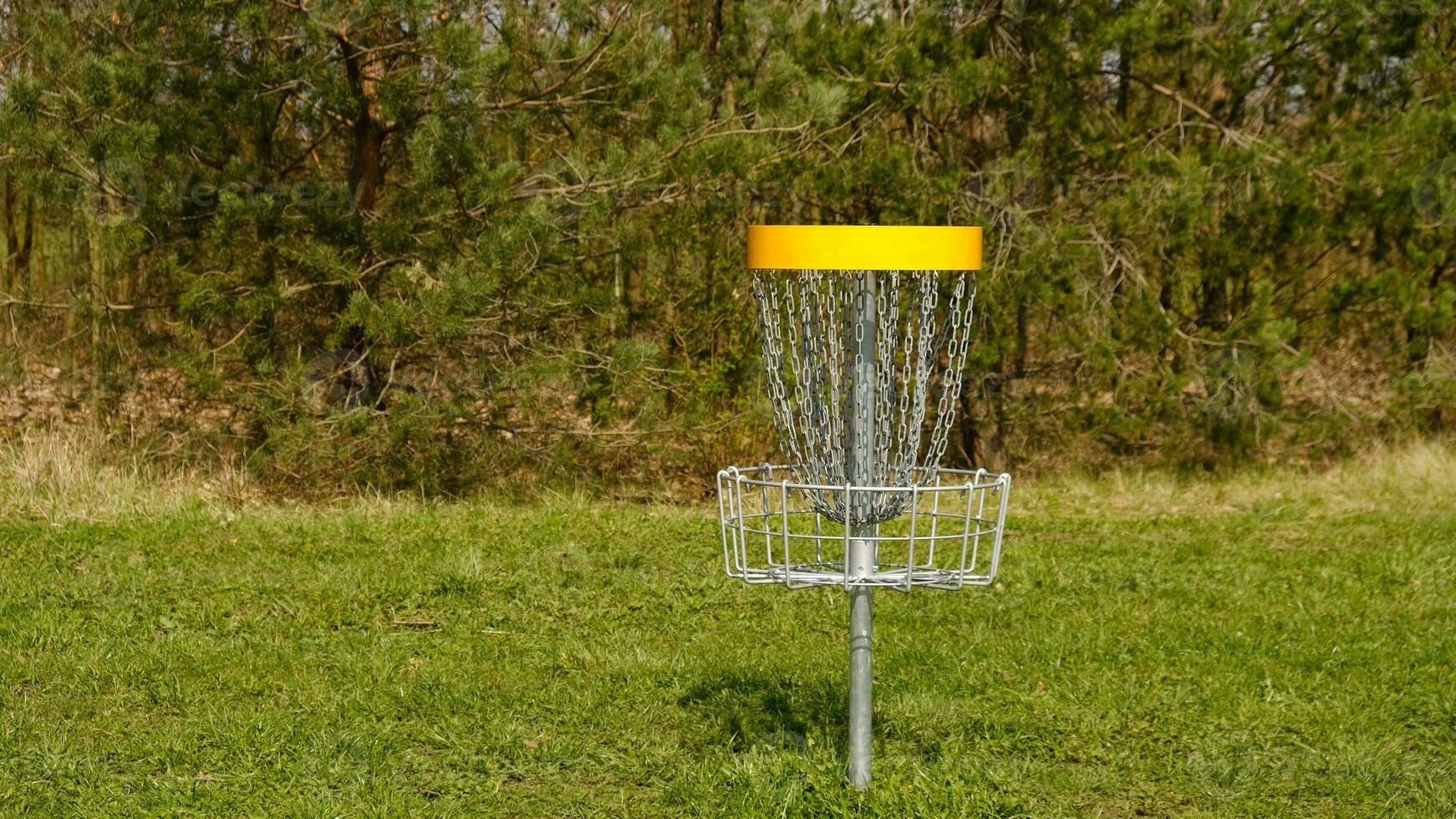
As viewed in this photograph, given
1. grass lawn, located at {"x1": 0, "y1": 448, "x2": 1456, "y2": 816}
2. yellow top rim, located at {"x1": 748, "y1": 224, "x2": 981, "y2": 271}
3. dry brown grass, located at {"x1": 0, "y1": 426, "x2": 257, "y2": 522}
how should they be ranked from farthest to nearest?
dry brown grass, located at {"x1": 0, "y1": 426, "x2": 257, "y2": 522}
grass lawn, located at {"x1": 0, "y1": 448, "x2": 1456, "y2": 816}
yellow top rim, located at {"x1": 748, "y1": 224, "x2": 981, "y2": 271}

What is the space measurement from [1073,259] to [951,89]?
1.28 meters

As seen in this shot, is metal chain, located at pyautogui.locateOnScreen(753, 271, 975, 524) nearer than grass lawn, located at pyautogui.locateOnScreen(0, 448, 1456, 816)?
Yes

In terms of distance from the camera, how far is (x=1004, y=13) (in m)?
8.98

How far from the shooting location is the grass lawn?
3750 mm

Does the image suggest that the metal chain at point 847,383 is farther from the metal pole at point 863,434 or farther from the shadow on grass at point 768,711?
the shadow on grass at point 768,711

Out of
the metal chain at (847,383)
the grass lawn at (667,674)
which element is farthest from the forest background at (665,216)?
the metal chain at (847,383)

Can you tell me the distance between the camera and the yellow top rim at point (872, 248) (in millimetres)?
2988

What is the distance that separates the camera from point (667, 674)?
15.4ft

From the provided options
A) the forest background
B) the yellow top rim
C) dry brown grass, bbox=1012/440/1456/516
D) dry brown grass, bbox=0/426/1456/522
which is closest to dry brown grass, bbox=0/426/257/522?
dry brown grass, bbox=0/426/1456/522

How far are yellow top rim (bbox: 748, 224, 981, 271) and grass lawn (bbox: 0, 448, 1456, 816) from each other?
1357 millimetres

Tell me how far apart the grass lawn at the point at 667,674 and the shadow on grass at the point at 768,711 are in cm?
1

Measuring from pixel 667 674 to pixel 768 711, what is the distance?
50 cm

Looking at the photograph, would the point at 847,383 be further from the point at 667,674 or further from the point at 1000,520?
the point at 667,674

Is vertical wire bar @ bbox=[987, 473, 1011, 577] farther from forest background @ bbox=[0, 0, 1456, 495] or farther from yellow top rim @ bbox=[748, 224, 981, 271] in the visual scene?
forest background @ bbox=[0, 0, 1456, 495]
